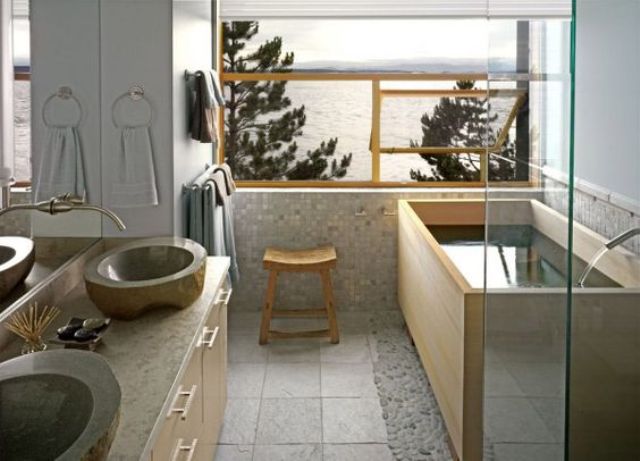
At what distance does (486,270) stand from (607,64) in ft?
2.31

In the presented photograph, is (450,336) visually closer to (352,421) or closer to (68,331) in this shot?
(352,421)

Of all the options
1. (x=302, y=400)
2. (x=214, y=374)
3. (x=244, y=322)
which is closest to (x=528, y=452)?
(x=214, y=374)

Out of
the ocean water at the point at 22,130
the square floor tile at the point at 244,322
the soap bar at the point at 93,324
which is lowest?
the square floor tile at the point at 244,322

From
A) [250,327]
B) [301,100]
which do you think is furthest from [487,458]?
[301,100]

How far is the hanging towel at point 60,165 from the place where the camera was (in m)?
2.95

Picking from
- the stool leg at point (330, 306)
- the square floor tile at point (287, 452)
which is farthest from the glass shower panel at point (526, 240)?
the stool leg at point (330, 306)

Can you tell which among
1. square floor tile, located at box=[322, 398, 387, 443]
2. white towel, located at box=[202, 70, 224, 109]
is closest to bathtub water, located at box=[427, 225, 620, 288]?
square floor tile, located at box=[322, 398, 387, 443]

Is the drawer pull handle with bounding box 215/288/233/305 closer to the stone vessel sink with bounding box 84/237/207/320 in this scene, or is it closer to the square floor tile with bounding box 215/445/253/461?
the stone vessel sink with bounding box 84/237/207/320

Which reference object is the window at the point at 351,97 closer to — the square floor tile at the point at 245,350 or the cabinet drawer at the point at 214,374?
the square floor tile at the point at 245,350

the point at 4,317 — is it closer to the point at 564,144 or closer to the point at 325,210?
the point at 564,144

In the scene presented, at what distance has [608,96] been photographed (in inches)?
71.8

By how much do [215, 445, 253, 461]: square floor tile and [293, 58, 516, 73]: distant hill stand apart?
282 centimetres

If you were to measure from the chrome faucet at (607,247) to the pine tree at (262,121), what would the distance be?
3504 millimetres

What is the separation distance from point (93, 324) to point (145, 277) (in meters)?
0.68
